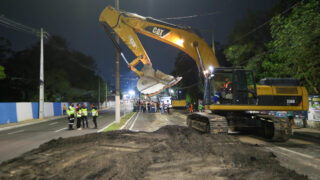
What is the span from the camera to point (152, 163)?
217 inches

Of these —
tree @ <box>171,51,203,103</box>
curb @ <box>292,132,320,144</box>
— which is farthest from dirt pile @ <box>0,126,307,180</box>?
A: tree @ <box>171,51,203,103</box>

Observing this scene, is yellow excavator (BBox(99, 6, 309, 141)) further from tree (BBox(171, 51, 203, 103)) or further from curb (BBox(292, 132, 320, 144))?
tree (BBox(171, 51, 203, 103))

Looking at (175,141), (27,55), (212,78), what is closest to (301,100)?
(212,78)

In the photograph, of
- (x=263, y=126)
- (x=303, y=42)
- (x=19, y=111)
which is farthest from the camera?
(x=19, y=111)

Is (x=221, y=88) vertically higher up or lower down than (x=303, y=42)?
lower down

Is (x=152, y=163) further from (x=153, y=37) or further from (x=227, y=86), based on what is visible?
(x=153, y=37)

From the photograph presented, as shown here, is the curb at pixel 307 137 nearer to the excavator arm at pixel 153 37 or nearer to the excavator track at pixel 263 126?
the excavator track at pixel 263 126

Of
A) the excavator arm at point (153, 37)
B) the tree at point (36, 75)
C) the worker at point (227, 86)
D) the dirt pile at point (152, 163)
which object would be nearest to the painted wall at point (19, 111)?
the tree at point (36, 75)

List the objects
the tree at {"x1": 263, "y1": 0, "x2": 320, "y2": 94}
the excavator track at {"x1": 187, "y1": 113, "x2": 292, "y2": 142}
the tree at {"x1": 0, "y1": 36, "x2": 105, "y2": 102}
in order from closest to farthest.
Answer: the excavator track at {"x1": 187, "y1": 113, "x2": 292, "y2": 142}
the tree at {"x1": 263, "y1": 0, "x2": 320, "y2": 94}
the tree at {"x1": 0, "y1": 36, "x2": 105, "y2": 102}

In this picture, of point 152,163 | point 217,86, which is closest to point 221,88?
point 217,86

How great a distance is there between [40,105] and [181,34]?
22.3 meters

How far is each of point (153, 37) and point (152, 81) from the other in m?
2.21

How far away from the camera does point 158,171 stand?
16.6 ft

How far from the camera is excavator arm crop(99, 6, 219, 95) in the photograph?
10.7m
